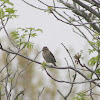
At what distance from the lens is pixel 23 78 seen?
75.8 ft

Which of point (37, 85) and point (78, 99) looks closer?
point (78, 99)

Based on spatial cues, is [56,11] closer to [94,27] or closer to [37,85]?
[94,27]

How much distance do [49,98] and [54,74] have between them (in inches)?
73.2

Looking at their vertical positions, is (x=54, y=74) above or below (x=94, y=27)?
above

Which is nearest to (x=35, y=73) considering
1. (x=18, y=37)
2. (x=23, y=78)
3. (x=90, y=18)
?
(x=23, y=78)

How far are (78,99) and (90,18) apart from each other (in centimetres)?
195

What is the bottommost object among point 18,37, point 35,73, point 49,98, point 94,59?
point 94,59

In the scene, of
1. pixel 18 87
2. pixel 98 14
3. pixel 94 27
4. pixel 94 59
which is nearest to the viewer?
pixel 98 14

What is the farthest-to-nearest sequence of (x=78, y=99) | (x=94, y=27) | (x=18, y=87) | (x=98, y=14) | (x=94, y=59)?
(x=18, y=87)
(x=78, y=99)
(x=94, y=59)
(x=94, y=27)
(x=98, y=14)

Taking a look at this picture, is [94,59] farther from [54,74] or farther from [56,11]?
[54,74]

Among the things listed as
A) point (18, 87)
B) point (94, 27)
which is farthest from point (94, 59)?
point (18, 87)

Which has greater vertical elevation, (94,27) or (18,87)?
(18,87)

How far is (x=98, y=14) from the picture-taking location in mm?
5043

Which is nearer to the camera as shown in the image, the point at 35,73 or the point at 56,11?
the point at 56,11
